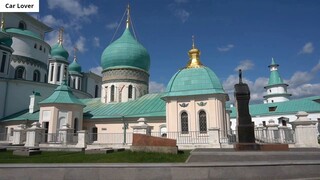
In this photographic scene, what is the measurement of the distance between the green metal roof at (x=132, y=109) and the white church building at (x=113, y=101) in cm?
10

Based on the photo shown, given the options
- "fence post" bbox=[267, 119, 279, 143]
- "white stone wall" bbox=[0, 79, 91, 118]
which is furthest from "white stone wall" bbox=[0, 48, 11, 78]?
"fence post" bbox=[267, 119, 279, 143]

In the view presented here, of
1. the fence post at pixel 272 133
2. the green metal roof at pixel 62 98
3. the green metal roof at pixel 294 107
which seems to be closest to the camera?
the fence post at pixel 272 133

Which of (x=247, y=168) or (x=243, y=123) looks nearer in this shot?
(x=247, y=168)

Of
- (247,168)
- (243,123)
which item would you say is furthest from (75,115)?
(247,168)

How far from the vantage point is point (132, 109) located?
2561 centimetres

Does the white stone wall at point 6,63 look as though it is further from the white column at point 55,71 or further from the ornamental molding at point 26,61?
the white column at point 55,71

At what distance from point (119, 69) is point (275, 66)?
135ft

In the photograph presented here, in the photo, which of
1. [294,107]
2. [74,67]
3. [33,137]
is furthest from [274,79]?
[33,137]

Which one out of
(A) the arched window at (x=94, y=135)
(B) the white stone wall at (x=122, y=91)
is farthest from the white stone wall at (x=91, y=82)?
(A) the arched window at (x=94, y=135)

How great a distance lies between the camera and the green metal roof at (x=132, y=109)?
2408cm

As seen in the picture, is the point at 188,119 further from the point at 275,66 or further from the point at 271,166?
the point at 275,66

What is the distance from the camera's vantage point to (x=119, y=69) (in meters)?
29.3

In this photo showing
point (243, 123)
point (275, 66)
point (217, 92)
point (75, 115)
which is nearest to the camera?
point (243, 123)

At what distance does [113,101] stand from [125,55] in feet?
17.7
